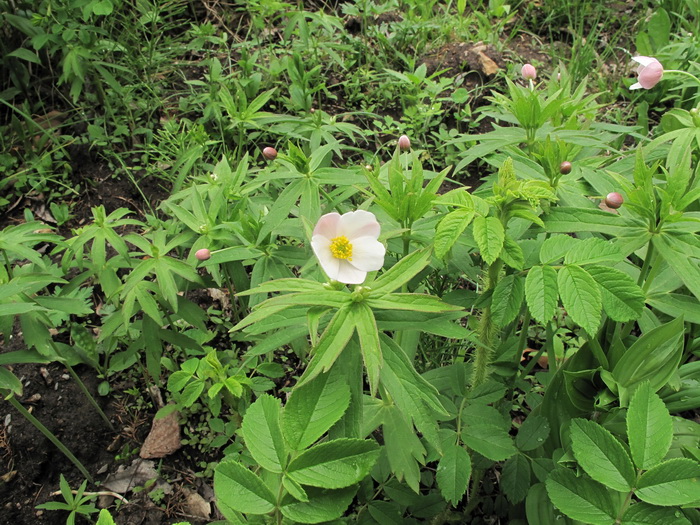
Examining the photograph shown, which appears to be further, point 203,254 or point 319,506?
point 203,254

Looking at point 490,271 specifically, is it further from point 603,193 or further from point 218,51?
point 218,51

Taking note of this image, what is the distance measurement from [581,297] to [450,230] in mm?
324

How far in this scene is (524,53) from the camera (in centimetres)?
403

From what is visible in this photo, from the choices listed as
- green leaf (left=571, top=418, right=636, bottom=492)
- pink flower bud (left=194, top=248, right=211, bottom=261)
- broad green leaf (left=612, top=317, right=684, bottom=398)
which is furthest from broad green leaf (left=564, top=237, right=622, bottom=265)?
pink flower bud (left=194, top=248, right=211, bottom=261)

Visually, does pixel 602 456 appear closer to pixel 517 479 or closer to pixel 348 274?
pixel 517 479

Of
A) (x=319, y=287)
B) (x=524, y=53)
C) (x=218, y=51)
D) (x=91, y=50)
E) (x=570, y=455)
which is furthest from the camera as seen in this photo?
(x=524, y=53)

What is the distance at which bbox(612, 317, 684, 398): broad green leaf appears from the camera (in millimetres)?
1391

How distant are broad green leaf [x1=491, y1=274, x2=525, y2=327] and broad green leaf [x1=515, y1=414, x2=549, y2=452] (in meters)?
0.41

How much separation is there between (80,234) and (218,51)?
200cm

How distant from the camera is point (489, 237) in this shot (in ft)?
4.12

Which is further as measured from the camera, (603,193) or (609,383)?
(603,193)

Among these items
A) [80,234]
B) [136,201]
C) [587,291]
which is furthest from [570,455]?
[136,201]

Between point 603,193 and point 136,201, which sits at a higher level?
point 603,193

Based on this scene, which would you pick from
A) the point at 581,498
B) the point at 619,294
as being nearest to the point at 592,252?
the point at 619,294
